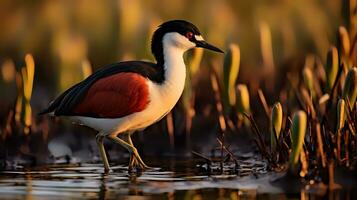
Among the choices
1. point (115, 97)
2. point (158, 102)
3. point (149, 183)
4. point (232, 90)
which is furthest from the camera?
point (232, 90)

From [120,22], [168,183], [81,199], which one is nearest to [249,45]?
[120,22]

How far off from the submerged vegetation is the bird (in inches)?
23.1

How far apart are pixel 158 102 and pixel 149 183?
1.42 m

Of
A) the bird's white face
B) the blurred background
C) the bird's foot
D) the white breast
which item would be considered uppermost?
the blurred background

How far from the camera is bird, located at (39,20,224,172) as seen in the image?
10852 millimetres

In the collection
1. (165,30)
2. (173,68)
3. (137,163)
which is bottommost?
(137,163)

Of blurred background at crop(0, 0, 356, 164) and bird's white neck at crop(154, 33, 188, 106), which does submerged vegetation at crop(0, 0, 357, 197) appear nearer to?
blurred background at crop(0, 0, 356, 164)

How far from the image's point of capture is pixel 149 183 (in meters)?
9.62

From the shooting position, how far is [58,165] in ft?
37.1

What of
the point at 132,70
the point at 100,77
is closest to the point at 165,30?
the point at 132,70

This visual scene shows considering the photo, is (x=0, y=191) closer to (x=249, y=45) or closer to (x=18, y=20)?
(x=18, y=20)

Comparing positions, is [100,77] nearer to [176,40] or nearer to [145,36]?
[176,40]

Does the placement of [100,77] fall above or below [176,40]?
below

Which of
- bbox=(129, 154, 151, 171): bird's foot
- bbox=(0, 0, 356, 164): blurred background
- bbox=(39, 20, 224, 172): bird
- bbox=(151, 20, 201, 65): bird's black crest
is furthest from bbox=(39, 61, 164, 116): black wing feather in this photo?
bbox=(0, 0, 356, 164): blurred background
